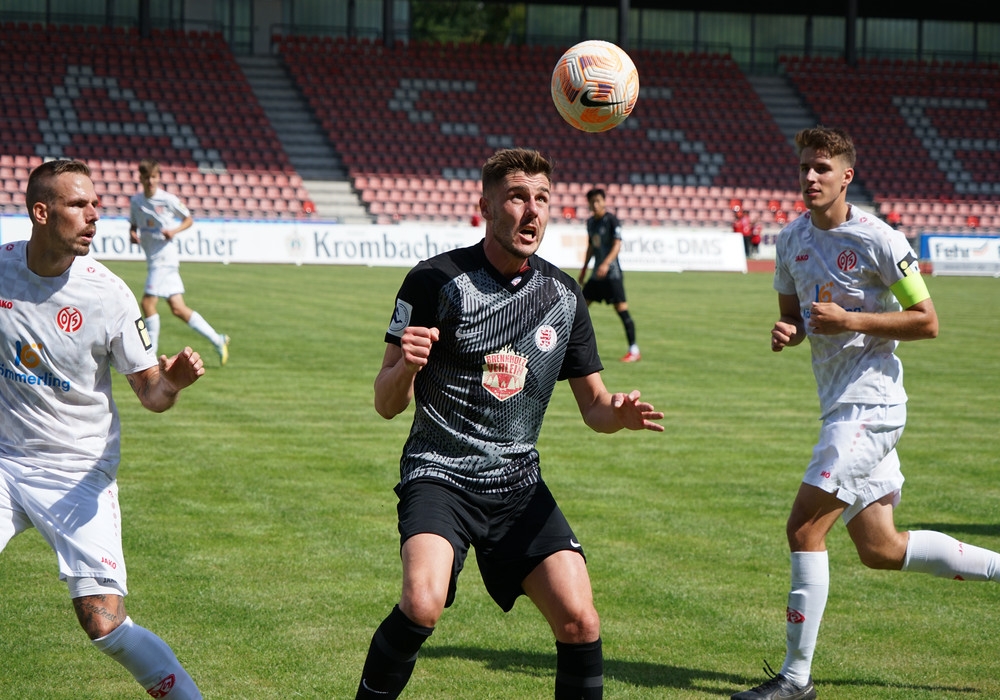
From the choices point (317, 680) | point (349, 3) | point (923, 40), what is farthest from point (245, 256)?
point (923, 40)

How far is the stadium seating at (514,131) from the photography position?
4188cm

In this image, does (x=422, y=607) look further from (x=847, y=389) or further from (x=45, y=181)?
(x=847, y=389)

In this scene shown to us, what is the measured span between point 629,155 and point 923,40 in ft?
64.0

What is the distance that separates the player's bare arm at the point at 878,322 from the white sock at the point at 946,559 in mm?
910

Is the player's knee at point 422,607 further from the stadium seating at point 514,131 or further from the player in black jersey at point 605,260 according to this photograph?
the stadium seating at point 514,131

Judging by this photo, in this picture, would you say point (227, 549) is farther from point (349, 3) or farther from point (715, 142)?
point (349, 3)

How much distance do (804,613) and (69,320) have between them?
3.18 m

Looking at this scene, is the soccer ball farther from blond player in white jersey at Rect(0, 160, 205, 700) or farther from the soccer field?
blond player in white jersey at Rect(0, 160, 205, 700)

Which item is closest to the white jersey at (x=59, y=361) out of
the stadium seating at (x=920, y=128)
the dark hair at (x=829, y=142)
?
the dark hair at (x=829, y=142)

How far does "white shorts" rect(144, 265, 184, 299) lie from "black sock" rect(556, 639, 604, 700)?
427 inches

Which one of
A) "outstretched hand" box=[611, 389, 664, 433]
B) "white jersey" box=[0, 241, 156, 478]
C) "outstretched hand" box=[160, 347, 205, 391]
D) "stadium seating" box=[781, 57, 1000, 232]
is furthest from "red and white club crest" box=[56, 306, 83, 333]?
"stadium seating" box=[781, 57, 1000, 232]

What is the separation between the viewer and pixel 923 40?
5578 cm

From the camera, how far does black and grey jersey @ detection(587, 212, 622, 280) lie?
16.4 metres

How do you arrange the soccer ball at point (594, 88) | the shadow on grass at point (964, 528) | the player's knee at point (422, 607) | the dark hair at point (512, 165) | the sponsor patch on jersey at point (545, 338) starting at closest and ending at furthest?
the player's knee at point (422, 607)
the dark hair at point (512, 165)
the sponsor patch on jersey at point (545, 338)
the soccer ball at point (594, 88)
the shadow on grass at point (964, 528)
